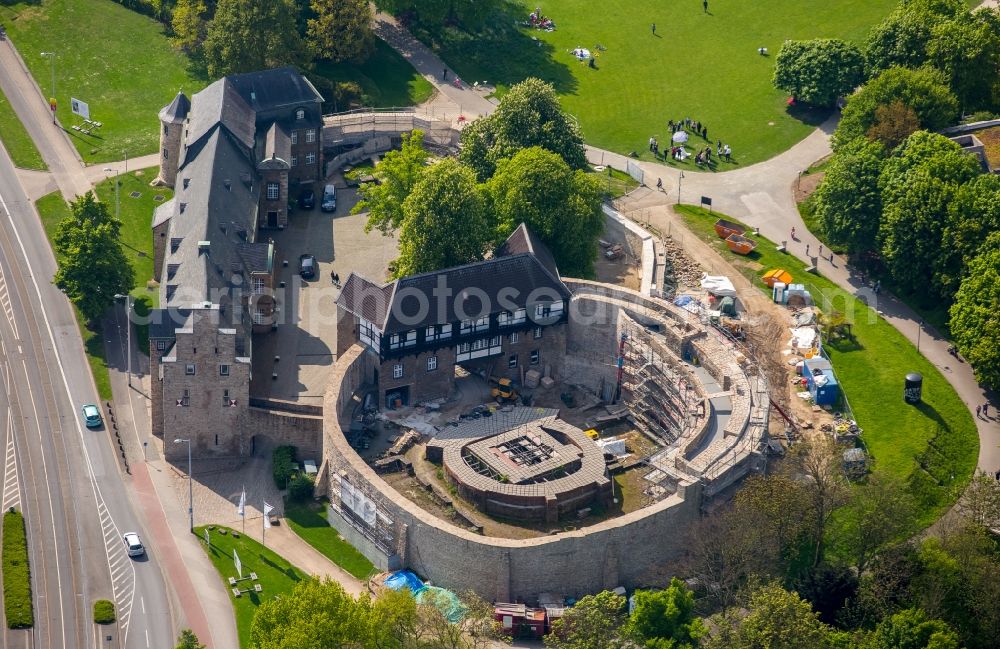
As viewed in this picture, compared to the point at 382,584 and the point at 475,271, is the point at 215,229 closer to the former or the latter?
the point at 475,271

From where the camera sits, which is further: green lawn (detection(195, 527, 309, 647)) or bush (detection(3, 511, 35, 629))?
green lawn (detection(195, 527, 309, 647))

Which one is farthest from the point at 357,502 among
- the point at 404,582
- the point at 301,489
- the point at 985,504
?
the point at 985,504

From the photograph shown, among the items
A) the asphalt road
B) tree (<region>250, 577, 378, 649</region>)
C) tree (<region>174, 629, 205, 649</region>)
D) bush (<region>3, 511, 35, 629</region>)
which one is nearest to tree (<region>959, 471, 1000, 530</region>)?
tree (<region>250, 577, 378, 649</region>)

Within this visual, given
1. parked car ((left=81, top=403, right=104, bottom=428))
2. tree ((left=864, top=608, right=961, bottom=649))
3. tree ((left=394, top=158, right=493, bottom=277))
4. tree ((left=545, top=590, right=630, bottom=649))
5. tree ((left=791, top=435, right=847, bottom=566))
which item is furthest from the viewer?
tree ((left=394, top=158, right=493, bottom=277))

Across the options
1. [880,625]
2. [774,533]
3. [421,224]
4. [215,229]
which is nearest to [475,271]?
[421,224]

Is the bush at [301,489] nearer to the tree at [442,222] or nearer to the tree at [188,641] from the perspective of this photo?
the tree at [188,641]

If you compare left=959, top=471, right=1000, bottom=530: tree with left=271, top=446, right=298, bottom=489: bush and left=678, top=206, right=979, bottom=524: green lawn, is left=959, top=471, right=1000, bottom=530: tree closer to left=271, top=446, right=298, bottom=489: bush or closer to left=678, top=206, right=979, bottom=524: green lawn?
left=678, top=206, right=979, bottom=524: green lawn
